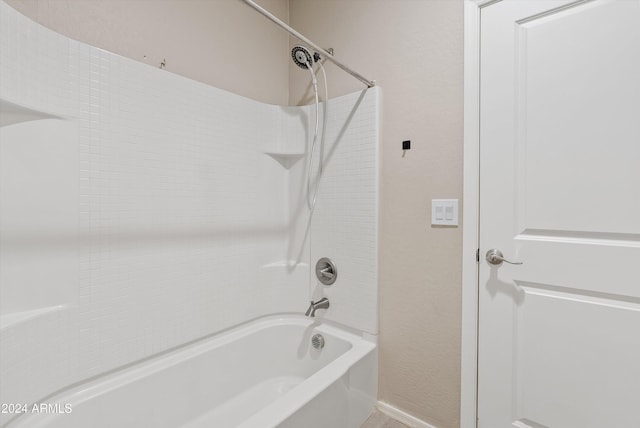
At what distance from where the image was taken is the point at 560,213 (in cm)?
111

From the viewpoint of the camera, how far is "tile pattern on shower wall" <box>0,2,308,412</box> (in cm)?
103

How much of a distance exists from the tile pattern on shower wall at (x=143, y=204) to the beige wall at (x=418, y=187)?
74cm

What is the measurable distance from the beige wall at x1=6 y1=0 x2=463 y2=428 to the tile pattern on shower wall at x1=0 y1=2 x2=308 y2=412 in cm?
20

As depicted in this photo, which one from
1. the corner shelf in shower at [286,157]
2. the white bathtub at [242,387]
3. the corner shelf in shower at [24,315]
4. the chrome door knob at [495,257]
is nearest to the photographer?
the corner shelf in shower at [24,315]

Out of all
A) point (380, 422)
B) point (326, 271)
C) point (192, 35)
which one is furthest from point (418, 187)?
point (192, 35)

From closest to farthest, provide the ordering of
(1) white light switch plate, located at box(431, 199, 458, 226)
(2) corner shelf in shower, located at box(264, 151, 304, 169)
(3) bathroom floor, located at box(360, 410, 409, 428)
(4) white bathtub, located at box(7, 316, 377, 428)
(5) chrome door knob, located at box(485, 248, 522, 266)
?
(4) white bathtub, located at box(7, 316, 377, 428) → (5) chrome door knob, located at box(485, 248, 522, 266) → (1) white light switch plate, located at box(431, 199, 458, 226) → (3) bathroom floor, located at box(360, 410, 409, 428) → (2) corner shelf in shower, located at box(264, 151, 304, 169)

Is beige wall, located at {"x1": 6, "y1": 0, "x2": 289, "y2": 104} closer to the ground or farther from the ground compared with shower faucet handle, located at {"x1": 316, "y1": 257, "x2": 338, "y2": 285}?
farther from the ground

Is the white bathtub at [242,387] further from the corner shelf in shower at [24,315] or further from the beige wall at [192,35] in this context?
the beige wall at [192,35]

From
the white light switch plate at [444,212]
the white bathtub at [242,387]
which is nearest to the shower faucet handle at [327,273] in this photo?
the white bathtub at [242,387]

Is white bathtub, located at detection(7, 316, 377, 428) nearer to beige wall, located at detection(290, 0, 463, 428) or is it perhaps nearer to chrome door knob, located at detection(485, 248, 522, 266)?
beige wall, located at detection(290, 0, 463, 428)

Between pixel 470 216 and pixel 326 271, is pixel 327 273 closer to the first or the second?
pixel 326 271

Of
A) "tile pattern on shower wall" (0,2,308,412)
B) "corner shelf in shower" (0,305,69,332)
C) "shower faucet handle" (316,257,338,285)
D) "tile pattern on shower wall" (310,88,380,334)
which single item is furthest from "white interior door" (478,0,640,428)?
"corner shelf in shower" (0,305,69,332)

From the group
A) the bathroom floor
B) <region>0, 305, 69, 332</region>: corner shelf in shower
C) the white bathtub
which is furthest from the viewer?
the bathroom floor

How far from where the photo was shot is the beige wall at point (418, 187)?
1350 mm
